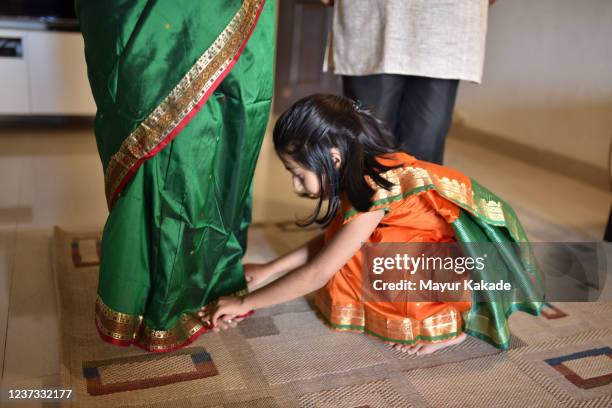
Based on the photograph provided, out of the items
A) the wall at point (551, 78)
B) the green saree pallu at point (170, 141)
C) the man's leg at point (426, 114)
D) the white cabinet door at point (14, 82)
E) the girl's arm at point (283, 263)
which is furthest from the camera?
the white cabinet door at point (14, 82)

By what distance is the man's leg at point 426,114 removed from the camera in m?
1.64

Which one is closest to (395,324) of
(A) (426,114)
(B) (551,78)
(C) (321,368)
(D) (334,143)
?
(C) (321,368)

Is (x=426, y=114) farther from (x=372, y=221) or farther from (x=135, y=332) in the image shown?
(x=135, y=332)

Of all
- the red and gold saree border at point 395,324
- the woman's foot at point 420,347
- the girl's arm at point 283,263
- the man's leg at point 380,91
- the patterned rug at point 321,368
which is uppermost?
the man's leg at point 380,91

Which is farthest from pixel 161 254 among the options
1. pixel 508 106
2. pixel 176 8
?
pixel 508 106

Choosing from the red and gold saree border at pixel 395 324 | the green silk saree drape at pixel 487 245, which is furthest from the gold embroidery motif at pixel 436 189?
the red and gold saree border at pixel 395 324

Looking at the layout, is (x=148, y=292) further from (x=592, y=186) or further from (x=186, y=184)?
(x=592, y=186)

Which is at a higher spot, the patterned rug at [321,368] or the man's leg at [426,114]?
the man's leg at [426,114]

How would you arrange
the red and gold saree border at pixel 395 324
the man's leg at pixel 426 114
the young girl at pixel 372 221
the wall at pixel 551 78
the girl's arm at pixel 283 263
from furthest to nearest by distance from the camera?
the wall at pixel 551 78
the man's leg at pixel 426 114
the girl's arm at pixel 283 263
the red and gold saree border at pixel 395 324
the young girl at pixel 372 221

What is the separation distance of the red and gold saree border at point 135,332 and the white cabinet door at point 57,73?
2158 mm

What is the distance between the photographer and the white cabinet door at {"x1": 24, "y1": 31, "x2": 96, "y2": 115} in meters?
2.94

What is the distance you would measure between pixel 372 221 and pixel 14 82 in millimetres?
2422

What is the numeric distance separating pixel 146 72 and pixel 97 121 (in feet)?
0.52

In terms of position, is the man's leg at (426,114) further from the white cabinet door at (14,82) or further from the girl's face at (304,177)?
the white cabinet door at (14,82)
